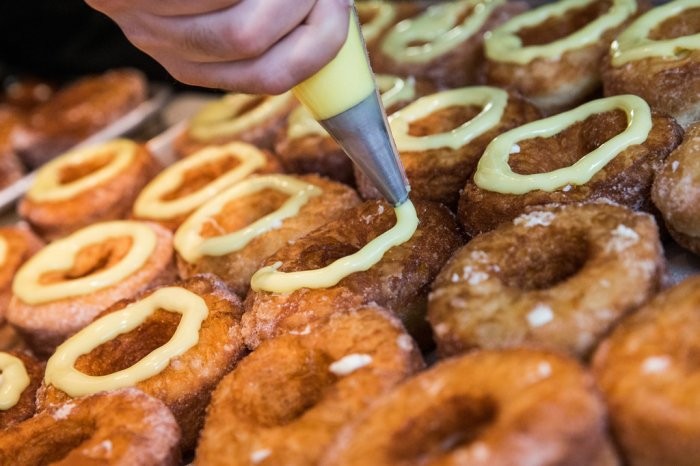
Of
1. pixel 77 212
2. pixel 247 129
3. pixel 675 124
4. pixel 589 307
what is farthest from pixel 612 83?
pixel 77 212

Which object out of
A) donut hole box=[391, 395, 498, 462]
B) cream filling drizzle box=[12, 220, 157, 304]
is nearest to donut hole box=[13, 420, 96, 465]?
cream filling drizzle box=[12, 220, 157, 304]

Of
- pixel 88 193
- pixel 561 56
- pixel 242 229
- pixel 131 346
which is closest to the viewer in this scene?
pixel 131 346

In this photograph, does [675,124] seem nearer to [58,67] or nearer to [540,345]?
[540,345]

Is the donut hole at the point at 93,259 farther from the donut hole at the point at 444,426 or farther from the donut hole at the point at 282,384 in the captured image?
the donut hole at the point at 444,426

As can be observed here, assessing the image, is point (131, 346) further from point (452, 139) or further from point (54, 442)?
point (452, 139)

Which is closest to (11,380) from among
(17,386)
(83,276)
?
(17,386)

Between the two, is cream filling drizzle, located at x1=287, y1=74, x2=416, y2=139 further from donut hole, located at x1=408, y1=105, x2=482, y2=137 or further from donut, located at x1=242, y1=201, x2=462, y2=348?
donut, located at x1=242, y1=201, x2=462, y2=348
